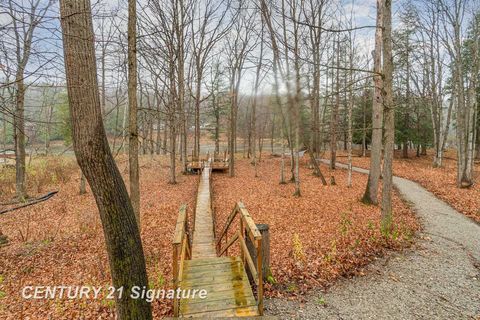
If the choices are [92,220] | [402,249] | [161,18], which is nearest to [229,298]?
[402,249]

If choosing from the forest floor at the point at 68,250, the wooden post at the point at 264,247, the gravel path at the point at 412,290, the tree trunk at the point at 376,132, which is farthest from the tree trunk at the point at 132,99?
the tree trunk at the point at 376,132

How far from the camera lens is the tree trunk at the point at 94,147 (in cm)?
245

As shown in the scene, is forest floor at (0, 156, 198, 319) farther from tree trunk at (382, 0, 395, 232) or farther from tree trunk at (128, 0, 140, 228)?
tree trunk at (382, 0, 395, 232)

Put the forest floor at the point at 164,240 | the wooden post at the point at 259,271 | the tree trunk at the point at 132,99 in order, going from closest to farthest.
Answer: the wooden post at the point at 259,271
the forest floor at the point at 164,240
the tree trunk at the point at 132,99

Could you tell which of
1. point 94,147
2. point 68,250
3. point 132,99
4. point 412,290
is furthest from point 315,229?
point 68,250

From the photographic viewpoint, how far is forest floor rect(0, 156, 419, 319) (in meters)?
4.42

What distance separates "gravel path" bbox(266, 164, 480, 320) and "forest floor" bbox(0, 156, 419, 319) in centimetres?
27

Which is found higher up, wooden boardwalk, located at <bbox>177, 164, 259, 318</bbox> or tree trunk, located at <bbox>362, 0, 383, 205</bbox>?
tree trunk, located at <bbox>362, 0, 383, 205</bbox>

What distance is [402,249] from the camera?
5.94 metres

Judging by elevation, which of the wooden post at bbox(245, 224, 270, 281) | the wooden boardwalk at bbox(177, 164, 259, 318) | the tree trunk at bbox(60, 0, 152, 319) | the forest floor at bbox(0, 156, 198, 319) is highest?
the tree trunk at bbox(60, 0, 152, 319)

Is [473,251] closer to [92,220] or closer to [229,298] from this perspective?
[229,298]

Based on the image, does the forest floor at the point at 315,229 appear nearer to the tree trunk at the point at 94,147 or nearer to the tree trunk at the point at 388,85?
the tree trunk at the point at 388,85

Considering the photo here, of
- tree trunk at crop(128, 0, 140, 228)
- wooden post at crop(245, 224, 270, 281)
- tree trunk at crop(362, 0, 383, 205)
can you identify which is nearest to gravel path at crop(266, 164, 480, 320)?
wooden post at crop(245, 224, 270, 281)

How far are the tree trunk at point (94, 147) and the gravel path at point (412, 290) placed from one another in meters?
2.34
